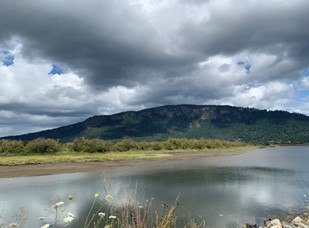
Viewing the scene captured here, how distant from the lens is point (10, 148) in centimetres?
9169

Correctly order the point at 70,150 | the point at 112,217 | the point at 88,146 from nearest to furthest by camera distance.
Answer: the point at 112,217
the point at 70,150
the point at 88,146

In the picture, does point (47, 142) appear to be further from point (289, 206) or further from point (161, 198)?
point (289, 206)

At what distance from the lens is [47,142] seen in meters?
94.8

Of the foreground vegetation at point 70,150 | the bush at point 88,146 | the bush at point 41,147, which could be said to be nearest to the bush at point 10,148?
the foreground vegetation at point 70,150

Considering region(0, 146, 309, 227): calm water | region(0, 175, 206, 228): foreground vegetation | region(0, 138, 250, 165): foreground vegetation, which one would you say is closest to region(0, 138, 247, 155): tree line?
region(0, 138, 250, 165): foreground vegetation

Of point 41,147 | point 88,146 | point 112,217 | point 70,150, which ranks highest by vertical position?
point 41,147

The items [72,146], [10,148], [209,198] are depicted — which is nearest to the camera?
[209,198]

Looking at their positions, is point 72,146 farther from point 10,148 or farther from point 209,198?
point 209,198

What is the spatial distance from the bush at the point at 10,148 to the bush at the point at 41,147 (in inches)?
81.5

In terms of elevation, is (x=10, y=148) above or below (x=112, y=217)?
above

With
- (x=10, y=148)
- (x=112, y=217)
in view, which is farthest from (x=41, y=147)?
(x=112, y=217)

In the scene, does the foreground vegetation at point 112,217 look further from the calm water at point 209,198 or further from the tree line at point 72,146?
the tree line at point 72,146

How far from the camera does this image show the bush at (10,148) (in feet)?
299

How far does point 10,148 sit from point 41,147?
9.06 meters
